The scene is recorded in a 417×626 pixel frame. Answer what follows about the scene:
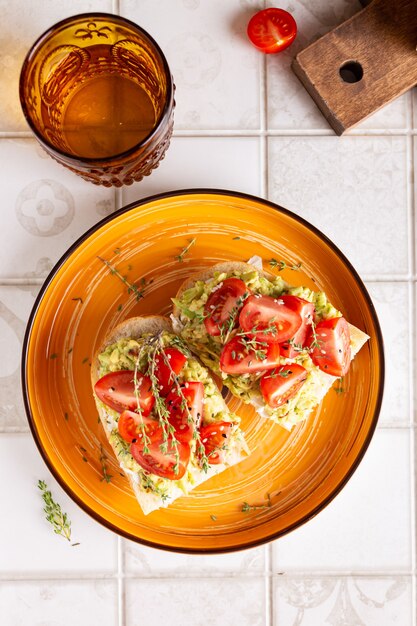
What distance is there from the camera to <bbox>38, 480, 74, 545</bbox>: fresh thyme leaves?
6.30 feet

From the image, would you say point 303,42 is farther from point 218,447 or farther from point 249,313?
point 218,447

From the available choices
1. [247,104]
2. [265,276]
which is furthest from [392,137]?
[265,276]

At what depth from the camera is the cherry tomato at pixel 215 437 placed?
1.69m

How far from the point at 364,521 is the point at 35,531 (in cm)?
99

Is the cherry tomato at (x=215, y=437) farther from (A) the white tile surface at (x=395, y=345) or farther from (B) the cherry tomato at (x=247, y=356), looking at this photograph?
(A) the white tile surface at (x=395, y=345)

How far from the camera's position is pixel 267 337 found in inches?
65.2

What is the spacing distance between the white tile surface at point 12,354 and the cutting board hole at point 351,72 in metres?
1.14

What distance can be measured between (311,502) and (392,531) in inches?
12.1

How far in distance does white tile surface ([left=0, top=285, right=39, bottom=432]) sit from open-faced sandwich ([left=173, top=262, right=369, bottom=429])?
50cm

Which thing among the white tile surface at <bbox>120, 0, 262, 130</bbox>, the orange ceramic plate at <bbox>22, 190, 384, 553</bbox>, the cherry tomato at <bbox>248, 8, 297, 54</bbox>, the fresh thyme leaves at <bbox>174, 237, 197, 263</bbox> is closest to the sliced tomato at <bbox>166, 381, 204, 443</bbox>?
the orange ceramic plate at <bbox>22, 190, 384, 553</bbox>

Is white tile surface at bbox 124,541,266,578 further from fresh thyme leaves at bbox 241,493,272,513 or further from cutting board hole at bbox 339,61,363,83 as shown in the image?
cutting board hole at bbox 339,61,363,83

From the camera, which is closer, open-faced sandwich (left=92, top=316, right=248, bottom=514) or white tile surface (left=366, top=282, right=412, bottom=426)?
open-faced sandwich (left=92, top=316, right=248, bottom=514)

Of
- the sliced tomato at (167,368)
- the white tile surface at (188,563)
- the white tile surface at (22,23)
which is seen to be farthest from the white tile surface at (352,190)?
the white tile surface at (188,563)

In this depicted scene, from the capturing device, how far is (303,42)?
6.44 feet
